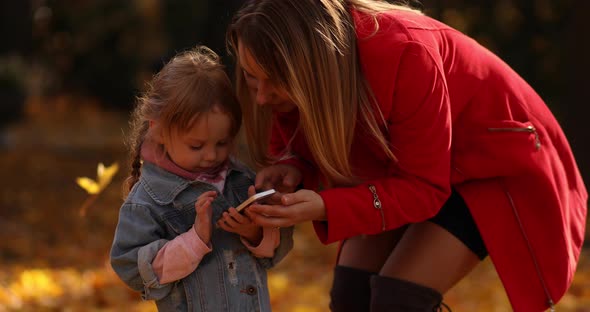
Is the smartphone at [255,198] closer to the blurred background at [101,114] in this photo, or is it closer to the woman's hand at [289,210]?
the woman's hand at [289,210]

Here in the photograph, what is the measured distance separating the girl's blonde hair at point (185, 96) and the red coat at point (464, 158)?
13.3 inches

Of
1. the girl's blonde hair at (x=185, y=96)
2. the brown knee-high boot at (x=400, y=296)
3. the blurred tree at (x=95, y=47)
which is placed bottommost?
the blurred tree at (x=95, y=47)

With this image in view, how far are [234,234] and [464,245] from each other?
2.13ft

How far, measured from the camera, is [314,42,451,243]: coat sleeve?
7.68 ft

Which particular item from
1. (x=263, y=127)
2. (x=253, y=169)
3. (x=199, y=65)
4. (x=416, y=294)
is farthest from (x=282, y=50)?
(x=416, y=294)

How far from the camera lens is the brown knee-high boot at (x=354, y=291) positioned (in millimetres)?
2842

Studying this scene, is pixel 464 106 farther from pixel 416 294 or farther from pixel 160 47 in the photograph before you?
pixel 160 47

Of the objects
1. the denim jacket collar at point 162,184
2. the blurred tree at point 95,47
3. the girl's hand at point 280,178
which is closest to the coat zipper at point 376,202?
the girl's hand at point 280,178

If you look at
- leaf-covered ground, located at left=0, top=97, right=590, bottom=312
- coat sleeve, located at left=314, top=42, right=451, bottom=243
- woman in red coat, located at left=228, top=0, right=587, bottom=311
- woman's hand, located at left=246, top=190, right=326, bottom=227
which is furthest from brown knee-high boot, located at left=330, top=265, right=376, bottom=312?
leaf-covered ground, located at left=0, top=97, right=590, bottom=312

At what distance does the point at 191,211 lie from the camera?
2391mm

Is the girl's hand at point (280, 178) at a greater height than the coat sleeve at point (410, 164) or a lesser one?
lesser

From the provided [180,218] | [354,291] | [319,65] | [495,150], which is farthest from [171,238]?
[495,150]

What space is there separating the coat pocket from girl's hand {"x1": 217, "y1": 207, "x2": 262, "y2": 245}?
0.59 meters

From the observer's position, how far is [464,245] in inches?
102
